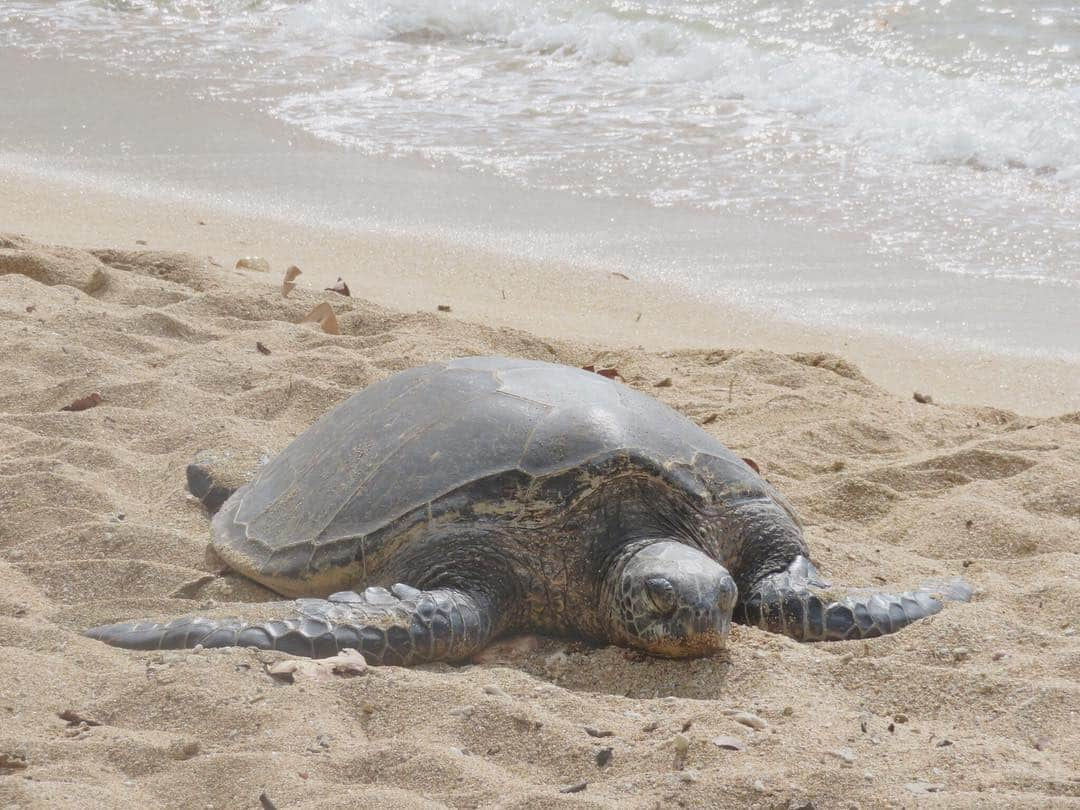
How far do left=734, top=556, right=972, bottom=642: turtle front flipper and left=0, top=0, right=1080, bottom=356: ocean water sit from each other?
3.11 meters

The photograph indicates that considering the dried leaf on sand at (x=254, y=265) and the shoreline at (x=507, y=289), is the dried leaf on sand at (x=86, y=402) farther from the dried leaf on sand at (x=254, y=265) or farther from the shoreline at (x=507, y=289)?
the dried leaf on sand at (x=254, y=265)

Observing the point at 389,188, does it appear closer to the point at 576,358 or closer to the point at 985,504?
the point at 576,358

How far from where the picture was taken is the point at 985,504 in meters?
4.14

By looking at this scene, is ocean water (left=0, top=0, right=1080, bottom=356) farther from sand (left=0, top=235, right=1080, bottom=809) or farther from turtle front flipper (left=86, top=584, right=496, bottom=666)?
turtle front flipper (left=86, top=584, right=496, bottom=666)

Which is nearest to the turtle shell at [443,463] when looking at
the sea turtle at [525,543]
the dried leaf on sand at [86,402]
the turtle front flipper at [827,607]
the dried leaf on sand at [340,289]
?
the sea turtle at [525,543]

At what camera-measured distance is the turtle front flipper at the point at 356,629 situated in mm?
2871

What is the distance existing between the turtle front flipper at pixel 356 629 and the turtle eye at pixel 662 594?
45 cm

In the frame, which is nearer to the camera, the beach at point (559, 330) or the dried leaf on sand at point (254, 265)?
the beach at point (559, 330)

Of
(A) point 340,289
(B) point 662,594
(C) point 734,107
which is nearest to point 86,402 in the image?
(A) point 340,289

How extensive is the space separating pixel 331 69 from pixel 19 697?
30.3 ft

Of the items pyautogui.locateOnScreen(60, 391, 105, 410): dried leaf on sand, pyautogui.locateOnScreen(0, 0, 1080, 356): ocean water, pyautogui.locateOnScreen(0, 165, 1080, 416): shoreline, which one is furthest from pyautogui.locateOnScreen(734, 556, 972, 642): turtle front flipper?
pyautogui.locateOnScreen(0, 0, 1080, 356): ocean water

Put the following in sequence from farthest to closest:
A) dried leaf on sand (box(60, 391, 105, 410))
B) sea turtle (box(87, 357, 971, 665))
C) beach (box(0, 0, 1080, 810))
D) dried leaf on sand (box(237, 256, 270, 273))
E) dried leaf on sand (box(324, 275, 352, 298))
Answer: dried leaf on sand (box(237, 256, 270, 273))
dried leaf on sand (box(324, 275, 352, 298))
dried leaf on sand (box(60, 391, 105, 410))
sea turtle (box(87, 357, 971, 665))
beach (box(0, 0, 1080, 810))

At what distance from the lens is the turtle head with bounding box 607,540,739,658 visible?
2.92 meters

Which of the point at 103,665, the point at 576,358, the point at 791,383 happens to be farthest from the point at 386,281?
the point at 103,665
